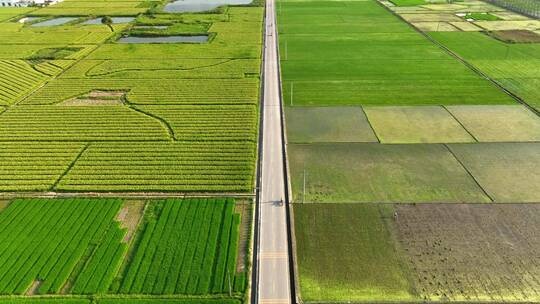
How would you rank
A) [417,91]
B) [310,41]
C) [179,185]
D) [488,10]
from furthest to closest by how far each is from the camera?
[488,10], [310,41], [417,91], [179,185]

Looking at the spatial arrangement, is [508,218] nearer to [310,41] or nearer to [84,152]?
[84,152]

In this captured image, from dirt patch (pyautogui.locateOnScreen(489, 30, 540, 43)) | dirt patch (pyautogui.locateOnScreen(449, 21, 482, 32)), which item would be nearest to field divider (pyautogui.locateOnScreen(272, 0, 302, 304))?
dirt patch (pyautogui.locateOnScreen(489, 30, 540, 43))

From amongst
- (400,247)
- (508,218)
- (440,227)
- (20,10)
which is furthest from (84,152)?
(20,10)

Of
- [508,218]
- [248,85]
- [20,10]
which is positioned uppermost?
[20,10]

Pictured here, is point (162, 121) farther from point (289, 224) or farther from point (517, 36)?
point (517, 36)

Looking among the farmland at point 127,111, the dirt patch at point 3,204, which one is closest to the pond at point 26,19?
the farmland at point 127,111

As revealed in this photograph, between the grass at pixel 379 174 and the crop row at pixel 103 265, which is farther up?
the grass at pixel 379 174

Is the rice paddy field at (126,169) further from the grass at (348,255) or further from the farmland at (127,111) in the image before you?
the grass at (348,255)
